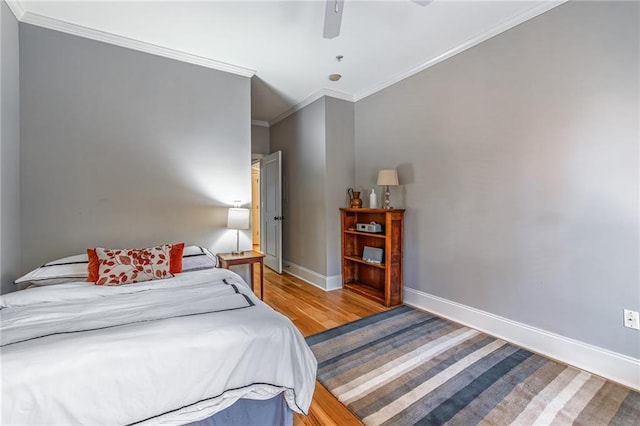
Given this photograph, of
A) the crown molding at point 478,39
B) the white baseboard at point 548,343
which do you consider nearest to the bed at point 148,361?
the white baseboard at point 548,343

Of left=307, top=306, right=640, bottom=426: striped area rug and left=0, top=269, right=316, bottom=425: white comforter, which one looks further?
left=307, top=306, right=640, bottom=426: striped area rug

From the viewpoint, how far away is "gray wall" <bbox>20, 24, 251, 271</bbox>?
90.2 inches

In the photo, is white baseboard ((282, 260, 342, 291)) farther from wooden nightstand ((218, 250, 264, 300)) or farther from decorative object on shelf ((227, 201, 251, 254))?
decorative object on shelf ((227, 201, 251, 254))

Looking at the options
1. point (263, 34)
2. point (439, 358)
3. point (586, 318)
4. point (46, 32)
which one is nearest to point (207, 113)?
point (263, 34)

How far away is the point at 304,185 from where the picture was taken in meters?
4.21

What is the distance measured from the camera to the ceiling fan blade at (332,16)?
159cm

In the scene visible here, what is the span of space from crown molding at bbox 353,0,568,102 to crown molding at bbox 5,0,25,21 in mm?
3348

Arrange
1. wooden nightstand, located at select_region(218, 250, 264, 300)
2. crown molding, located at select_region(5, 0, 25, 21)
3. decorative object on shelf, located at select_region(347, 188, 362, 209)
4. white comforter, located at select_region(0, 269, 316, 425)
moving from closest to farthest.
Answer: white comforter, located at select_region(0, 269, 316, 425) < crown molding, located at select_region(5, 0, 25, 21) < wooden nightstand, located at select_region(218, 250, 264, 300) < decorative object on shelf, located at select_region(347, 188, 362, 209)

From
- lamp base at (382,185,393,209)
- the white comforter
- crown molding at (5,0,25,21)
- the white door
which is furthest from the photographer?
the white door

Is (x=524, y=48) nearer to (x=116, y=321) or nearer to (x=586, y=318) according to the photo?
(x=586, y=318)

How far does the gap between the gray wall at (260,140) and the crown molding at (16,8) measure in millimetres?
3023

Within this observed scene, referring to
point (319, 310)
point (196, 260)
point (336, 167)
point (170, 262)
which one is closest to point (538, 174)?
point (336, 167)

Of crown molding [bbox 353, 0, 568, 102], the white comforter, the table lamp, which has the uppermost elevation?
crown molding [bbox 353, 0, 568, 102]

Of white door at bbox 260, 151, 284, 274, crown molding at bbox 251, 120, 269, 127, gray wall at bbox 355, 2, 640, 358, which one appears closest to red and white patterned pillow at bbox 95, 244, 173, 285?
white door at bbox 260, 151, 284, 274
